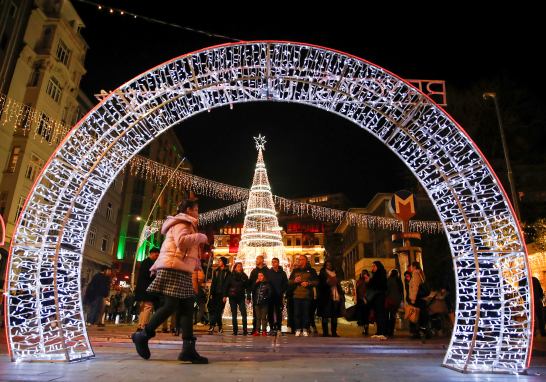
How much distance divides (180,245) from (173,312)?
→ 86cm

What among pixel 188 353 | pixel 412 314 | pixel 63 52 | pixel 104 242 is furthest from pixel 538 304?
pixel 104 242

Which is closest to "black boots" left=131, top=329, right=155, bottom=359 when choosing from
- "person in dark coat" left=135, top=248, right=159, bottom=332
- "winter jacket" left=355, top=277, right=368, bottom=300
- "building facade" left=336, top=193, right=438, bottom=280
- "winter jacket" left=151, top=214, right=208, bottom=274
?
"winter jacket" left=151, top=214, right=208, bottom=274

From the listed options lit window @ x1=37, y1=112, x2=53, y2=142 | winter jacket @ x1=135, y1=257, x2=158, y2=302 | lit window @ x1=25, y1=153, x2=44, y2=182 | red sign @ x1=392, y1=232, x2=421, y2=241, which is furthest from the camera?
lit window @ x1=37, y1=112, x2=53, y2=142

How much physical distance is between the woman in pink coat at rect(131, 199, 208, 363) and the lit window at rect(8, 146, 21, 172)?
22.7m

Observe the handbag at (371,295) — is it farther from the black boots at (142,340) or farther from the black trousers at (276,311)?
the black boots at (142,340)

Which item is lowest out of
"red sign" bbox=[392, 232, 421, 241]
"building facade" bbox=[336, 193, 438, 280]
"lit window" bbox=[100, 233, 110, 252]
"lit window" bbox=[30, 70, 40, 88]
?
"red sign" bbox=[392, 232, 421, 241]

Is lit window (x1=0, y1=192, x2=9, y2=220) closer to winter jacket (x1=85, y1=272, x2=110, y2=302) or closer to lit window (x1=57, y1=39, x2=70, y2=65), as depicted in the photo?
lit window (x1=57, y1=39, x2=70, y2=65)

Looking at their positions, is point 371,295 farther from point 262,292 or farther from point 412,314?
point 262,292

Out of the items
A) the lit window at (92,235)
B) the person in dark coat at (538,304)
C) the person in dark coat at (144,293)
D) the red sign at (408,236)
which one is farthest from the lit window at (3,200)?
the person in dark coat at (538,304)

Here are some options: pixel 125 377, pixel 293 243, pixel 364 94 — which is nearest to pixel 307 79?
pixel 364 94

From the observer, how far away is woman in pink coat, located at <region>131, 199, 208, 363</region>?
4.84 m

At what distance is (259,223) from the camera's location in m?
22.7

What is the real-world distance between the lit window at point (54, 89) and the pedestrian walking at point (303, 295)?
943 inches

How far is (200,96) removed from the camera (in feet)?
21.4
